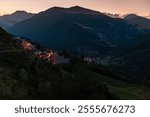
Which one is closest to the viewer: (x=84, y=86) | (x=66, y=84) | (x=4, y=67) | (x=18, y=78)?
(x=66, y=84)

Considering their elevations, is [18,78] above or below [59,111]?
below

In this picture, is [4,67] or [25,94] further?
[4,67]

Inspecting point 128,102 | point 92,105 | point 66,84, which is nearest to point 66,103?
point 92,105

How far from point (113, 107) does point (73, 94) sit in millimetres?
22140

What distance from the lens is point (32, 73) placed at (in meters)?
57.4

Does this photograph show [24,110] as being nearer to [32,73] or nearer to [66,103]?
[66,103]

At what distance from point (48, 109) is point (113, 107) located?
334 cm

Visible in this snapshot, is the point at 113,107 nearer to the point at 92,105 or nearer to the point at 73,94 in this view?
the point at 92,105

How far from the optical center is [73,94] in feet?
133

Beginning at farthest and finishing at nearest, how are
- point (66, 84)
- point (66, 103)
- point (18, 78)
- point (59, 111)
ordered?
1. point (18, 78)
2. point (66, 84)
3. point (66, 103)
4. point (59, 111)

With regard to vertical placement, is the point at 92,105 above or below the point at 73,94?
above

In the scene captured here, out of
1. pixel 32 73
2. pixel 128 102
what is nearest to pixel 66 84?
pixel 32 73

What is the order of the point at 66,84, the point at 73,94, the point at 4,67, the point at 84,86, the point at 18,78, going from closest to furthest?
the point at 73,94 → the point at 66,84 → the point at 84,86 → the point at 18,78 → the point at 4,67

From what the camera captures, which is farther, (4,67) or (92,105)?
(4,67)
